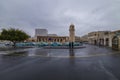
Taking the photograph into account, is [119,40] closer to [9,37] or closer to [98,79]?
[98,79]

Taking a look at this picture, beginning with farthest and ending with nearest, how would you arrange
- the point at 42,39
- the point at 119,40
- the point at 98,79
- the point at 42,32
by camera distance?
the point at 42,32, the point at 42,39, the point at 119,40, the point at 98,79

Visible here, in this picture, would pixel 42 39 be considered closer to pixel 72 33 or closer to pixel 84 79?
pixel 72 33

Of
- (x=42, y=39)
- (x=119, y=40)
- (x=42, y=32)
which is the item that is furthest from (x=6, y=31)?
(x=42, y=32)

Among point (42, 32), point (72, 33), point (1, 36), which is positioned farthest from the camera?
point (42, 32)

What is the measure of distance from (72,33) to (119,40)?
1353cm

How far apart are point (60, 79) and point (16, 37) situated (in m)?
34.9

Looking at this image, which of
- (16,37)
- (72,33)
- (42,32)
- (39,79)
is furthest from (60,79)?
(42,32)

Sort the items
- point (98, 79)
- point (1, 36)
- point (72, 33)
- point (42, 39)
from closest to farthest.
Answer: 1. point (98, 79)
2. point (72, 33)
3. point (1, 36)
4. point (42, 39)

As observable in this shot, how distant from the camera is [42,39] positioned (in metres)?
93.3

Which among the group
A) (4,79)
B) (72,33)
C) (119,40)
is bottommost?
(4,79)

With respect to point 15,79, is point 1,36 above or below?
above

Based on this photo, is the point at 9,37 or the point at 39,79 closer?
the point at 39,79

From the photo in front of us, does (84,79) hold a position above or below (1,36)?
below

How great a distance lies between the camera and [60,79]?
5758mm
